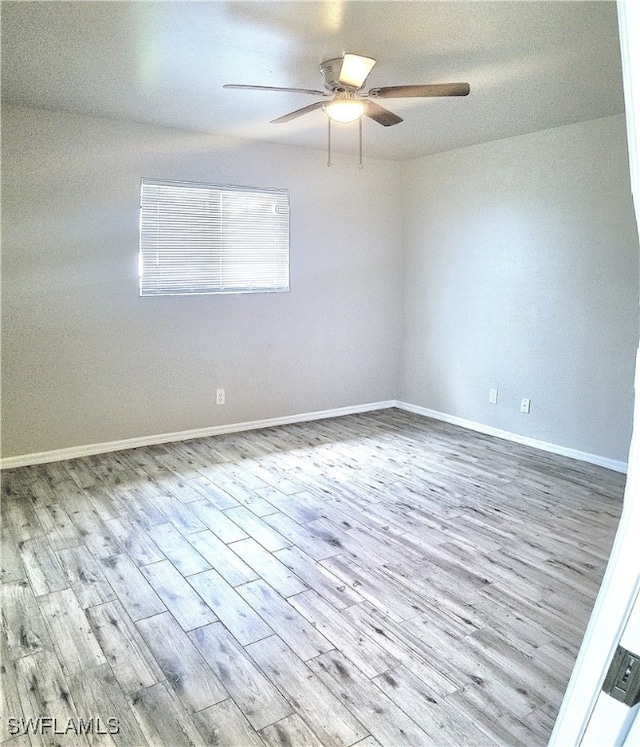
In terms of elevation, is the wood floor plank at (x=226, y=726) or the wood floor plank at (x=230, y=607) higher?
the wood floor plank at (x=226, y=726)

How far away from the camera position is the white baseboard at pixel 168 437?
155 inches

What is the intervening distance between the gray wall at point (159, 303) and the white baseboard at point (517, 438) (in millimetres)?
490

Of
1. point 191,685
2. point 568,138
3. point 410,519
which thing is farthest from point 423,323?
point 191,685

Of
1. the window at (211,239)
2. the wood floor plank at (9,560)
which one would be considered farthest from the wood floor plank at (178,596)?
the window at (211,239)

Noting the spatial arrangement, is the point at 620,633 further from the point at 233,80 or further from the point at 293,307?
the point at 293,307

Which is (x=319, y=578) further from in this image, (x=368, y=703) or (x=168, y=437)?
(x=168, y=437)

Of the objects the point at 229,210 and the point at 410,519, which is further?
the point at 229,210

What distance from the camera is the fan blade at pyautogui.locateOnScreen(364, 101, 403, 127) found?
9.16ft

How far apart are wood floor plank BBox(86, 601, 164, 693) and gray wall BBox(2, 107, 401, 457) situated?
213 cm

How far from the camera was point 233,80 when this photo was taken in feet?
10.1

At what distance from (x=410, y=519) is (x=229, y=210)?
9.62ft

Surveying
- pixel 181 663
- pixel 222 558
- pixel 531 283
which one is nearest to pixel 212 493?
pixel 222 558

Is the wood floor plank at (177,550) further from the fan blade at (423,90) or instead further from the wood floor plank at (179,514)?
the fan blade at (423,90)

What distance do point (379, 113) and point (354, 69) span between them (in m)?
0.45
